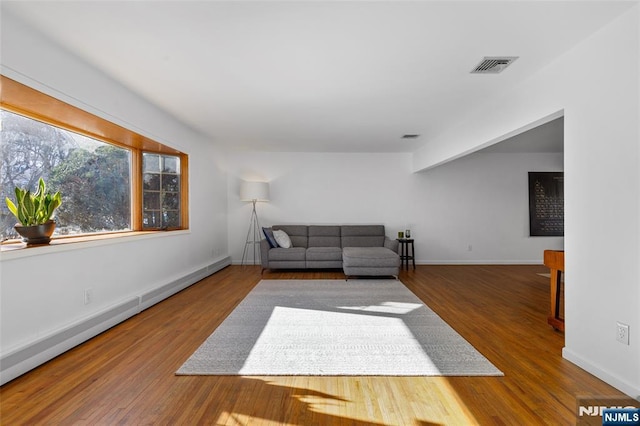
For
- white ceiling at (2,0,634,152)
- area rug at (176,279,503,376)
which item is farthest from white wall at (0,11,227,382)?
area rug at (176,279,503,376)

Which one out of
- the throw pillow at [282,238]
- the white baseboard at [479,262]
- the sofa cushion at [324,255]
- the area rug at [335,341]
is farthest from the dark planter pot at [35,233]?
the white baseboard at [479,262]

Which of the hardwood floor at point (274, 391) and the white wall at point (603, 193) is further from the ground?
the white wall at point (603, 193)

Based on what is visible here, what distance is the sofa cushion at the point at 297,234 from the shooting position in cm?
645

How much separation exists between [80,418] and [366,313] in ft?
8.23

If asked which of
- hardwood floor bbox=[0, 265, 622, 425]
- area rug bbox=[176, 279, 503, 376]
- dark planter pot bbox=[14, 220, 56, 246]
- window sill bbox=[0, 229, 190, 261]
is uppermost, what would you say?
dark planter pot bbox=[14, 220, 56, 246]

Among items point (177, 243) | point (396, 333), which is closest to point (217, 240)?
point (177, 243)

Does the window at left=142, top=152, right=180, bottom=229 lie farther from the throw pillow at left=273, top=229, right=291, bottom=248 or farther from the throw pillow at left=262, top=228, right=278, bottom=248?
the throw pillow at left=273, top=229, right=291, bottom=248

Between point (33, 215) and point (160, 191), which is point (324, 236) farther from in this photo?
point (33, 215)

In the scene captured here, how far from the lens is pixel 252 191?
6285 mm

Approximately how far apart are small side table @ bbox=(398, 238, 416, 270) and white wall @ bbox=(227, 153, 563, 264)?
279 millimetres

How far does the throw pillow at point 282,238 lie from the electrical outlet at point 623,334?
15.4ft

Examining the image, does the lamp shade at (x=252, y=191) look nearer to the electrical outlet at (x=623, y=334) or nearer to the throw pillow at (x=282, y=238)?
the throw pillow at (x=282, y=238)

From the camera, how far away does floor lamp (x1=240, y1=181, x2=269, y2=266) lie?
20.6ft

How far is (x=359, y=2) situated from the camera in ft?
6.33
